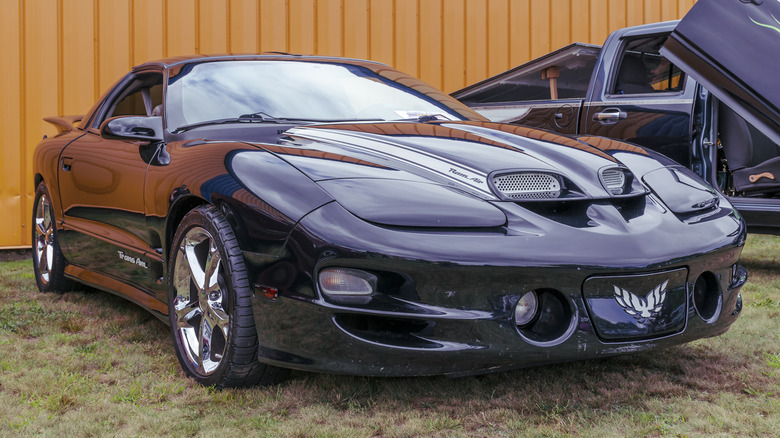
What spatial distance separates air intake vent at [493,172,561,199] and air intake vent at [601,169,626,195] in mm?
212

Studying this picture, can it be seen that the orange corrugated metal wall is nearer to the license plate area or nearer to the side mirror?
the side mirror

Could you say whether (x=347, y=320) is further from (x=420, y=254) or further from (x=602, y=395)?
(x=602, y=395)

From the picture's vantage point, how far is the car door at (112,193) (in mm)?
3252

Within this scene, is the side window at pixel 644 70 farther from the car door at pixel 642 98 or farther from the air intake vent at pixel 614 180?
the air intake vent at pixel 614 180

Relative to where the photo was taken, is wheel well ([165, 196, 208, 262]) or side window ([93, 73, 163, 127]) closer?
wheel well ([165, 196, 208, 262])

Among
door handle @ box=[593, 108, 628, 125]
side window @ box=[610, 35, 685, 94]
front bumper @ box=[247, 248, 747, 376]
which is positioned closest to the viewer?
front bumper @ box=[247, 248, 747, 376]

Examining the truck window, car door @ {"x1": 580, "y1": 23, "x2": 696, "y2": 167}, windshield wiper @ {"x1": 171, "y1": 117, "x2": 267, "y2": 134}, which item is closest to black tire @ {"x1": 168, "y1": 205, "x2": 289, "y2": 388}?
windshield wiper @ {"x1": 171, "y1": 117, "x2": 267, "y2": 134}

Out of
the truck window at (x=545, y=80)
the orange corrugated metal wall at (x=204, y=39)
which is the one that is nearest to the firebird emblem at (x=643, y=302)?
the truck window at (x=545, y=80)

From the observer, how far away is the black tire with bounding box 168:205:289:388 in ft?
8.14

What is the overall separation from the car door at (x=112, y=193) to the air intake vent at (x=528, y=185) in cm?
147

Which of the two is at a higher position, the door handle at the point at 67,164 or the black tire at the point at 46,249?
the door handle at the point at 67,164

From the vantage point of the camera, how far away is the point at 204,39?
6.43m

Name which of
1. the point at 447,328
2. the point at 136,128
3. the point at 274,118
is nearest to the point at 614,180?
the point at 447,328

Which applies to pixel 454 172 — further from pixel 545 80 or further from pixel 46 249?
pixel 545 80
